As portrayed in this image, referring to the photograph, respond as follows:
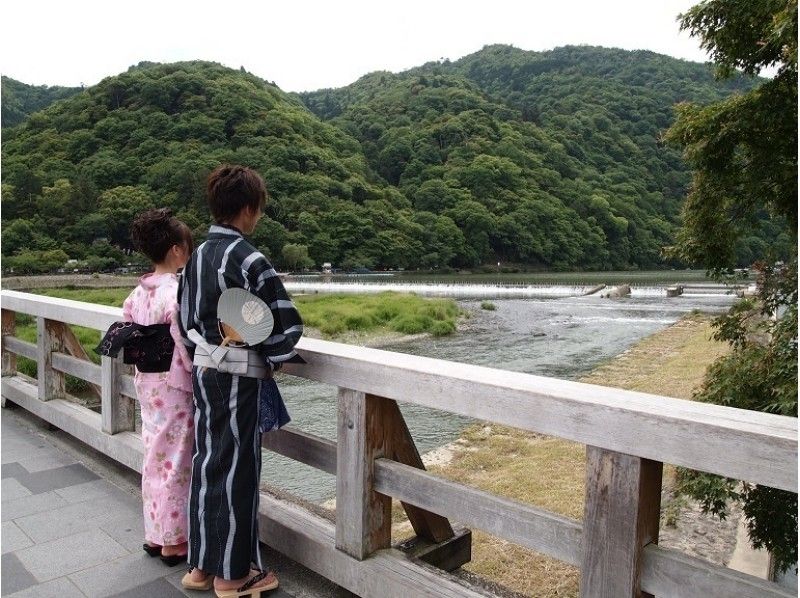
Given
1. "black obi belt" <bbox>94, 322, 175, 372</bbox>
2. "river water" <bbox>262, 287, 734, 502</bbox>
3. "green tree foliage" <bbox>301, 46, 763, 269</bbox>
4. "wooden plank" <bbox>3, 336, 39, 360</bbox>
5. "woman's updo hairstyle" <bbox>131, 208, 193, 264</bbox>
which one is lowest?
"river water" <bbox>262, 287, 734, 502</bbox>

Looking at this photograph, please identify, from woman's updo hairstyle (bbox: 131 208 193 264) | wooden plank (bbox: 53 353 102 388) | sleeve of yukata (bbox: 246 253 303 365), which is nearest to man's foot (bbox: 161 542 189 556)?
sleeve of yukata (bbox: 246 253 303 365)

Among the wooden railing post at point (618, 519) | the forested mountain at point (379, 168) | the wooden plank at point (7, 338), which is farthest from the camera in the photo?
the forested mountain at point (379, 168)

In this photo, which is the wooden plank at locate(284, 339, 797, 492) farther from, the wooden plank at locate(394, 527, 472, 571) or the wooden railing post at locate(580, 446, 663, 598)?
the wooden plank at locate(394, 527, 472, 571)

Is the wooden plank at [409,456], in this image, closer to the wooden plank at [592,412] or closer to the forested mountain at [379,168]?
the wooden plank at [592,412]

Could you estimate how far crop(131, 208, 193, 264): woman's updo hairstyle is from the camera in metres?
2.16

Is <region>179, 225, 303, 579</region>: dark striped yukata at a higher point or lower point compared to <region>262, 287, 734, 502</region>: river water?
higher

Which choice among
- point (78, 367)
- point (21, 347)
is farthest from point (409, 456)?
point (21, 347)

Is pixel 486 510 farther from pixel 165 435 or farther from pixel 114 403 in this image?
pixel 114 403

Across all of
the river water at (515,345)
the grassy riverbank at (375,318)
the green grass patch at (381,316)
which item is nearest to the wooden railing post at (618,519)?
the river water at (515,345)

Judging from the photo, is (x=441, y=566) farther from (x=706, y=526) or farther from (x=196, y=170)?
(x=196, y=170)

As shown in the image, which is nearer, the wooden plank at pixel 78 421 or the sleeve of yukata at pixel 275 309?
the sleeve of yukata at pixel 275 309

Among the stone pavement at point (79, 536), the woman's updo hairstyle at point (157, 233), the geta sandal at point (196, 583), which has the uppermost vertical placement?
the woman's updo hairstyle at point (157, 233)

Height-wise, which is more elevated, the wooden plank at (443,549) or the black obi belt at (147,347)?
the black obi belt at (147,347)

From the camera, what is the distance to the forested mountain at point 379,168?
44688 millimetres
